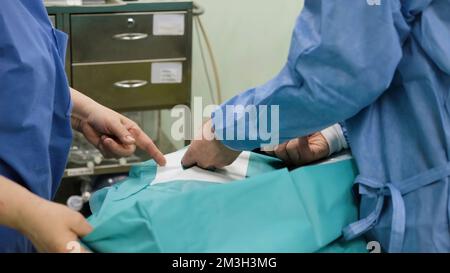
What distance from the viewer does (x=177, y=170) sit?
1.11 m

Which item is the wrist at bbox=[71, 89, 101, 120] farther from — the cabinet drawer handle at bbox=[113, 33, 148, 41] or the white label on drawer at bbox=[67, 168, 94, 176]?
the white label on drawer at bbox=[67, 168, 94, 176]

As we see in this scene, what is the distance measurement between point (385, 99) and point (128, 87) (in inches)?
61.8

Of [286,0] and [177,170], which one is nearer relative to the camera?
[177,170]

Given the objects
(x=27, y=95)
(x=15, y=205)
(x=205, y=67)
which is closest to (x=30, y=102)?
(x=27, y=95)

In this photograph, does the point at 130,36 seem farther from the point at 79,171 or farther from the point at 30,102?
the point at 30,102

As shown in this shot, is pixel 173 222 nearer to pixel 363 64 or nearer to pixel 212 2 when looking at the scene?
pixel 363 64

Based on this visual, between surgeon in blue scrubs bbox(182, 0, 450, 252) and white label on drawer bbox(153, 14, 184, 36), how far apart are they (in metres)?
1.41

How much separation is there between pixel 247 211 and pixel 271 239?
0.05 meters

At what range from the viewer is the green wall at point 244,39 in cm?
274

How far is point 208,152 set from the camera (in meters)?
1.06

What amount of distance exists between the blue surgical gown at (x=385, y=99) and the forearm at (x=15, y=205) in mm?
344

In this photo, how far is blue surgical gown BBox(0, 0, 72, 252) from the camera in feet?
3.07

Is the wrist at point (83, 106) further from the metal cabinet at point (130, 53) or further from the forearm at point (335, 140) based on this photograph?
the metal cabinet at point (130, 53)
